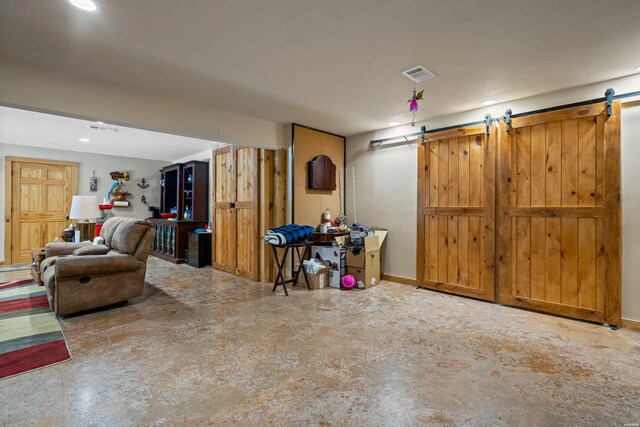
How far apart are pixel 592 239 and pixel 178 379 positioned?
151 inches

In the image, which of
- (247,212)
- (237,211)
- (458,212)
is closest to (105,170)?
(237,211)

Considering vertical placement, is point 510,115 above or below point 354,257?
above

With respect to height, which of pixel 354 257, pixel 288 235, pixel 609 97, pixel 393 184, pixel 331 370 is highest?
pixel 609 97

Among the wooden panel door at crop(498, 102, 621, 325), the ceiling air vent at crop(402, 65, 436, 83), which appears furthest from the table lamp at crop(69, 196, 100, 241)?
the wooden panel door at crop(498, 102, 621, 325)

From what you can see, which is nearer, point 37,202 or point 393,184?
point 393,184

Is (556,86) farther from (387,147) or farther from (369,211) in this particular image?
(369,211)

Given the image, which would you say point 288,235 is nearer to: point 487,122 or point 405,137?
point 405,137

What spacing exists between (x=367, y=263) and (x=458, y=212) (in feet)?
4.51

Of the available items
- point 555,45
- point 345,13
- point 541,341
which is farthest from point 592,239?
point 345,13

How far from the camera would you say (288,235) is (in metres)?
3.73

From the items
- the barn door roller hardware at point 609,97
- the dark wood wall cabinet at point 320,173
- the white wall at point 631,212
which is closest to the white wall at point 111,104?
the dark wood wall cabinet at point 320,173

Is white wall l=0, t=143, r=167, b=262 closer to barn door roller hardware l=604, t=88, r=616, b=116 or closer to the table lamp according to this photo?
the table lamp

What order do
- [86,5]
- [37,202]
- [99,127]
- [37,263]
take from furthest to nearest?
1. [37,202]
2. [99,127]
3. [37,263]
4. [86,5]

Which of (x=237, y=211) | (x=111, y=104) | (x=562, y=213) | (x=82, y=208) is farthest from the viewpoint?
(x=237, y=211)
